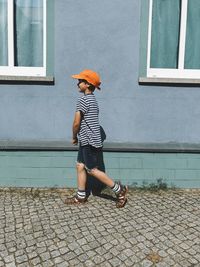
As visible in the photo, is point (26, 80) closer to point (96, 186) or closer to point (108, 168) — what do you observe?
point (108, 168)

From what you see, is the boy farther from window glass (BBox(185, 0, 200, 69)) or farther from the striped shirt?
window glass (BBox(185, 0, 200, 69))

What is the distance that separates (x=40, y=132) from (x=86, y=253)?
2211mm

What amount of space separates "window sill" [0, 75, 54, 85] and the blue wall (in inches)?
2.9

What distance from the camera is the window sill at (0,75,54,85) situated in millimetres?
4945

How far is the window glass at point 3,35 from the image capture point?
16.6 ft

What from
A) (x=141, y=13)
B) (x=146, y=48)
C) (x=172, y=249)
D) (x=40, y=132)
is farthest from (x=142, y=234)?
(x=141, y=13)

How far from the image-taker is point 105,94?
5066mm

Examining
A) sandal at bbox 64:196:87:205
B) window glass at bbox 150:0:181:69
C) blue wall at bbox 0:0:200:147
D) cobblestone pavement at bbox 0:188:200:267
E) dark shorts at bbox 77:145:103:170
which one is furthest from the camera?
window glass at bbox 150:0:181:69

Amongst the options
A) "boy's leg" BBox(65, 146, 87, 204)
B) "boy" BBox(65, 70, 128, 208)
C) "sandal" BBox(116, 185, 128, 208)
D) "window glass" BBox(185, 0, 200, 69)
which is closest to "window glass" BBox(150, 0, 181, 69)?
"window glass" BBox(185, 0, 200, 69)

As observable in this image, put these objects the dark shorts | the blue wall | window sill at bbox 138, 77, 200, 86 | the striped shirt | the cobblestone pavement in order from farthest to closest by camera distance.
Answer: window sill at bbox 138, 77, 200, 86 < the blue wall < the dark shorts < the striped shirt < the cobblestone pavement

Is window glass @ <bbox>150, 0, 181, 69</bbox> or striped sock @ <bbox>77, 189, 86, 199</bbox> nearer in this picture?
striped sock @ <bbox>77, 189, 86, 199</bbox>

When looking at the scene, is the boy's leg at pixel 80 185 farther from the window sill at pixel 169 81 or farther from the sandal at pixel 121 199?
the window sill at pixel 169 81

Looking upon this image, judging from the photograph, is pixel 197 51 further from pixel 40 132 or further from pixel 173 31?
pixel 40 132

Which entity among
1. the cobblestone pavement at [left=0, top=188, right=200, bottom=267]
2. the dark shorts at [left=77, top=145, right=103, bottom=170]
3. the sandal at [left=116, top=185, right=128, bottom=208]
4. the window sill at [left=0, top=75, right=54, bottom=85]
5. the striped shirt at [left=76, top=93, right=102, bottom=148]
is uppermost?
the window sill at [left=0, top=75, right=54, bottom=85]
